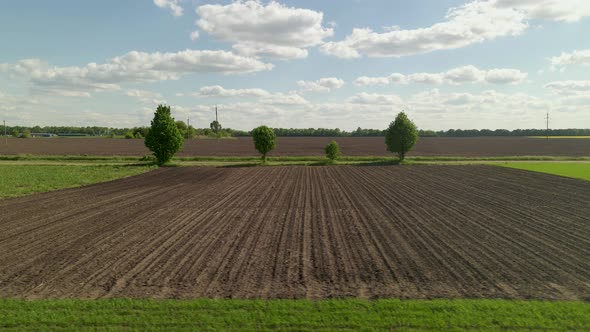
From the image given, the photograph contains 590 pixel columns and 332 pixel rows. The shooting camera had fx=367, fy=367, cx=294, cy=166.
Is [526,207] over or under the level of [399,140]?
under

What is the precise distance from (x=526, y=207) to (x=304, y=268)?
14869mm

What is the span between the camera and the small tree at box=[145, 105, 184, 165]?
45.9 meters

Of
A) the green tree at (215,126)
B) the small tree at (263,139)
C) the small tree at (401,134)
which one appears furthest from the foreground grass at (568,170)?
the green tree at (215,126)

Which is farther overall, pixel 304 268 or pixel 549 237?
pixel 549 237

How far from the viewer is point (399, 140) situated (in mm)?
51219

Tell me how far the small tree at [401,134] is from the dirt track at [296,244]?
91.6ft

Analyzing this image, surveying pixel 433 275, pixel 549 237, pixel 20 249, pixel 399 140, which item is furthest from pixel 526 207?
pixel 399 140

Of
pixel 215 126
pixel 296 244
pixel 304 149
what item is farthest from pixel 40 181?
pixel 215 126

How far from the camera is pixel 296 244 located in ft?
41.5

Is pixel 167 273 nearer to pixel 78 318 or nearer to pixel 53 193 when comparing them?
pixel 78 318

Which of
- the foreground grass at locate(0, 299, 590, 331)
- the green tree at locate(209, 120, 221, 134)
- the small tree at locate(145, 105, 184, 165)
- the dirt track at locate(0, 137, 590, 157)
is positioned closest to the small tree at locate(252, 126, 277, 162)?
the small tree at locate(145, 105, 184, 165)

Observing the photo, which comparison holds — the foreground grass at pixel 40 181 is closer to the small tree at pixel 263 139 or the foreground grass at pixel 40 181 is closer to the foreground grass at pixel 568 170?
the small tree at pixel 263 139

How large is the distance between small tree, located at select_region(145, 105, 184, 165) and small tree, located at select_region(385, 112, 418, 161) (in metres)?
29.1

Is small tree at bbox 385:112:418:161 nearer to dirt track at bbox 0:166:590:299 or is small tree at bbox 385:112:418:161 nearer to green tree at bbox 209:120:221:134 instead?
dirt track at bbox 0:166:590:299
